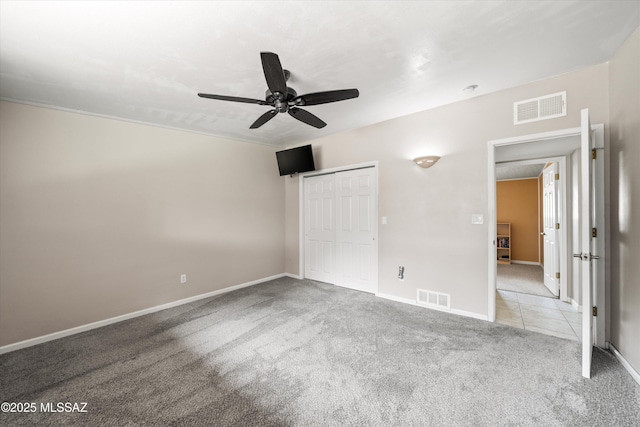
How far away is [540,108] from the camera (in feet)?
8.63

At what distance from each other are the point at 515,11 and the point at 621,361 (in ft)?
9.44

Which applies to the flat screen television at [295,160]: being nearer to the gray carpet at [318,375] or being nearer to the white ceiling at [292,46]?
the white ceiling at [292,46]

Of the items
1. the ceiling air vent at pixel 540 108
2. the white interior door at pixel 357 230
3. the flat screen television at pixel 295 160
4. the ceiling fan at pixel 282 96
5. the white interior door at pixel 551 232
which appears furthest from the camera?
the flat screen television at pixel 295 160

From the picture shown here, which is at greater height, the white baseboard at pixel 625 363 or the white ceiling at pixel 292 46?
the white ceiling at pixel 292 46

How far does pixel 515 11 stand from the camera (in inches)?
65.5

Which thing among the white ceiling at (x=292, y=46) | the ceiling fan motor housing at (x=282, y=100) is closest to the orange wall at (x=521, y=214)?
the white ceiling at (x=292, y=46)

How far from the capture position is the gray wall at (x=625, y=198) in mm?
1911

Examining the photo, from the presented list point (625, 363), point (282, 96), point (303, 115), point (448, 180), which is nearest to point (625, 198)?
point (625, 363)

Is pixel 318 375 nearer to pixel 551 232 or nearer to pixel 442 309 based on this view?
pixel 442 309

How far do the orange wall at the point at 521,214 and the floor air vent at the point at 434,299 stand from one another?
16.4ft

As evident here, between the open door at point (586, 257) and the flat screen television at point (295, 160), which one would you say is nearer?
the open door at point (586, 257)

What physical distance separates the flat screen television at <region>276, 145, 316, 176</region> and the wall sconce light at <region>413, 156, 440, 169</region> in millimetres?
1840

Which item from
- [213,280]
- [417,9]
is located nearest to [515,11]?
[417,9]

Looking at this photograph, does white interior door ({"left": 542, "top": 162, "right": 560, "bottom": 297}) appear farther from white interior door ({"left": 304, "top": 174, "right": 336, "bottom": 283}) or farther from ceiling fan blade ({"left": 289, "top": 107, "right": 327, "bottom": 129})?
ceiling fan blade ({"left": 289, "top": 107, "right": 327, "bottom": 129})
